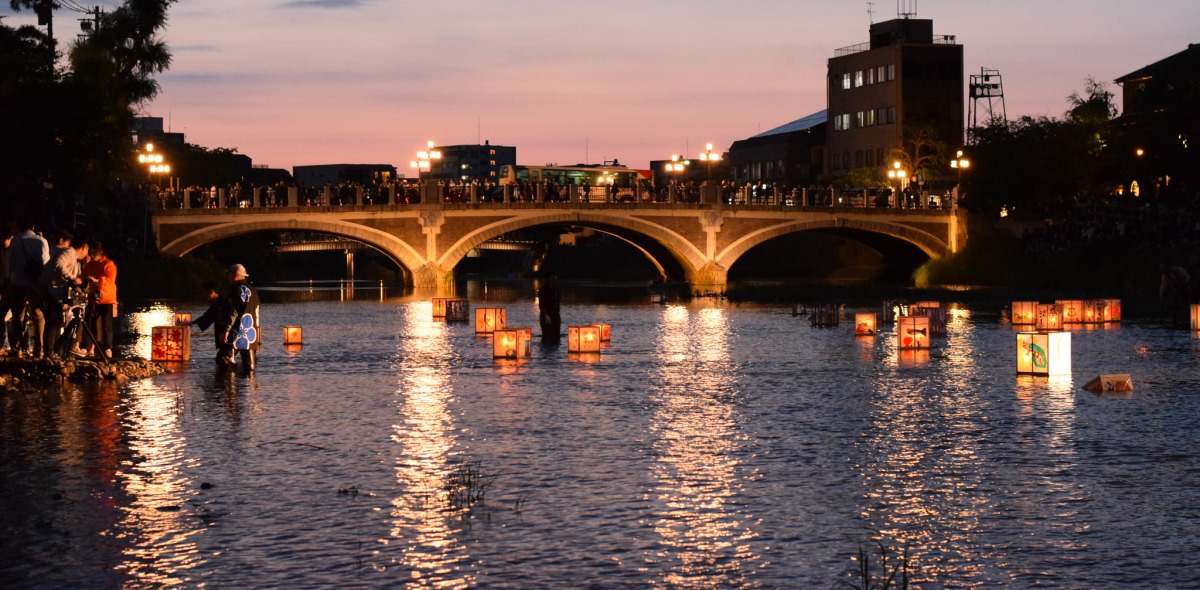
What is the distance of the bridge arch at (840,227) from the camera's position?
281 ft

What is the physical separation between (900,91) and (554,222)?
4521 cm

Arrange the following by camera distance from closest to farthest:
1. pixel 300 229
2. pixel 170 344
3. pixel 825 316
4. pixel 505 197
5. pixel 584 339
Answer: pixel 170 344 → pixel 584 339 → pixel 825 316 → pixel 300 229 → pixel 505 197

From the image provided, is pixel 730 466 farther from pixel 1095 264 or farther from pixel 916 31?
pixel 916 31

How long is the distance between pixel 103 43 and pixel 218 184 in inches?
2443

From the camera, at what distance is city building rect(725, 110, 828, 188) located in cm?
13950

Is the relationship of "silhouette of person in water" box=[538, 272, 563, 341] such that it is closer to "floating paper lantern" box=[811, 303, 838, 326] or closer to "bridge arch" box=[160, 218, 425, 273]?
"floating paper lantern" box=[811, 303, 838, 326]

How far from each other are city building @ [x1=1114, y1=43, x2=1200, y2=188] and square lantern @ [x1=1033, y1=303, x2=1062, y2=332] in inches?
1520

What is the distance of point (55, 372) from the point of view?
22.4m

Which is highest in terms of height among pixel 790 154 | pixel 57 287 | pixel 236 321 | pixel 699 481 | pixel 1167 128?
pixel 790 154

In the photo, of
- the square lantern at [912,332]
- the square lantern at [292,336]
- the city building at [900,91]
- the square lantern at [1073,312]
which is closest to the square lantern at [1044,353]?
the square lantern at [912,332]

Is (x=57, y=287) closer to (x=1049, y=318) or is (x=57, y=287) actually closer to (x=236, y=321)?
(x=236, y=321)

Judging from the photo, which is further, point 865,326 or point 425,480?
point 865,326

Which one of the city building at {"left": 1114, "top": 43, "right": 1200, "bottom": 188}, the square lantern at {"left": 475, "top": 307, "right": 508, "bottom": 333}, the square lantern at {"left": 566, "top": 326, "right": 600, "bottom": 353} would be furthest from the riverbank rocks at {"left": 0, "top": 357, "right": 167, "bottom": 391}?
the city building at {"left": 1114, "top": 43, "right": 1200, "bottom": 188}

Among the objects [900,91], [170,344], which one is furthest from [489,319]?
[900,91]
